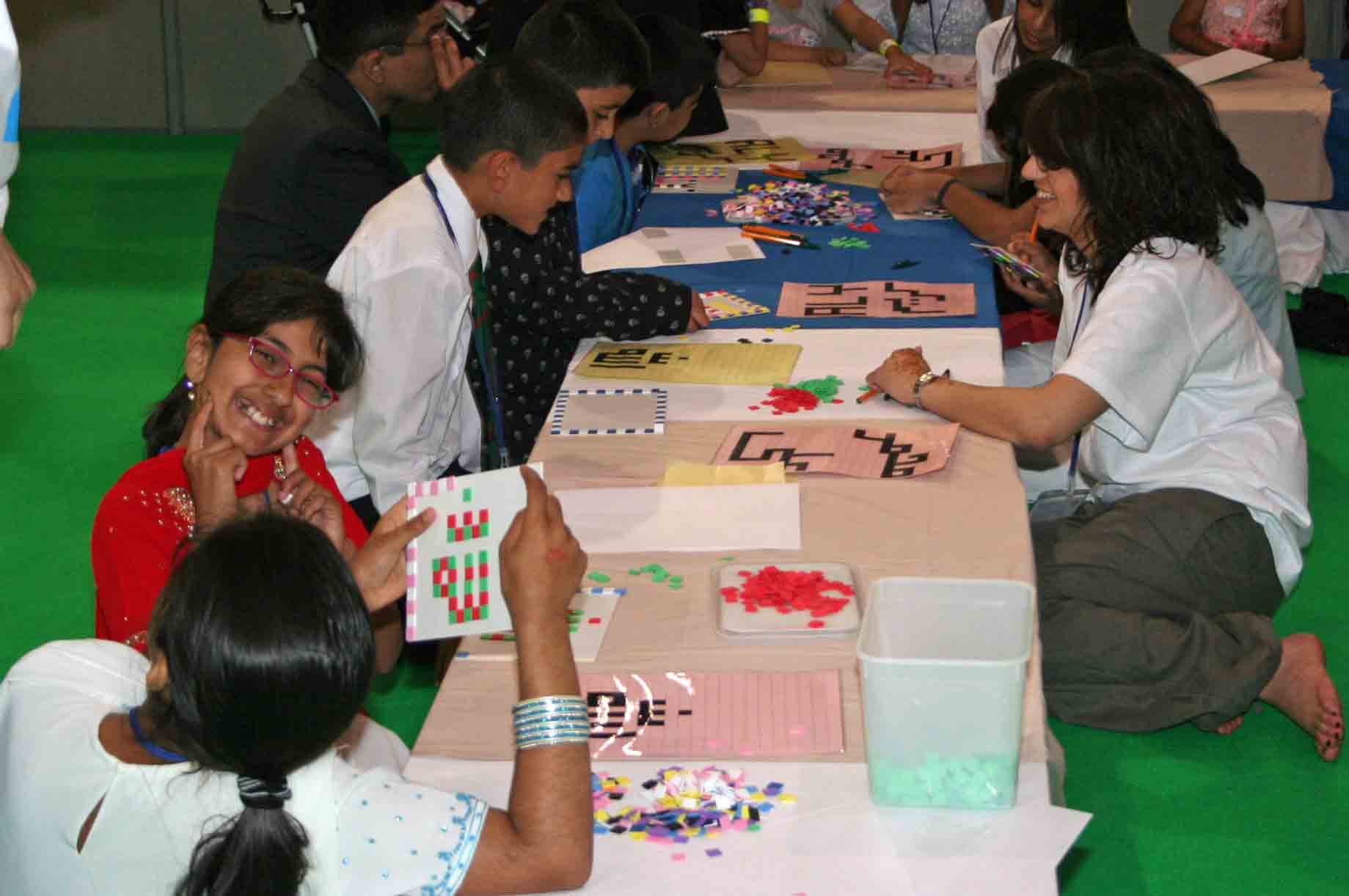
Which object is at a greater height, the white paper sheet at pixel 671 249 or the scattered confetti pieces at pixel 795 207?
the white paper sheet at pixel 671 249

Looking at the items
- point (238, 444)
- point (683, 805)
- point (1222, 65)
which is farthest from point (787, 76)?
point (683, 805)

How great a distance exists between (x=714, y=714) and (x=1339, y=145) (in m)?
4.06

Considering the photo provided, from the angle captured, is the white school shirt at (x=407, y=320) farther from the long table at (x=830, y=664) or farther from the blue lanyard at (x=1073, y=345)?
the blue lanyard at (x=1073, y=345)

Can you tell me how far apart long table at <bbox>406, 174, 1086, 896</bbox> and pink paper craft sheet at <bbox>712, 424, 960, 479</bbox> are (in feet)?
0.08

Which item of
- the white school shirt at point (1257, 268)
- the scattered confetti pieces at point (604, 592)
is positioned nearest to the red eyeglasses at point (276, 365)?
the scattered confetti pieces at point (604, 592)

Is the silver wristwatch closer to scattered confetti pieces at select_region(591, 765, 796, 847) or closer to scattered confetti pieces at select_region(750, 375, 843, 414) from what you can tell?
scattered confetti pieces at select_region(750, 375, 843, 414)

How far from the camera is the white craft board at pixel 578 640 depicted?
6.09 feet

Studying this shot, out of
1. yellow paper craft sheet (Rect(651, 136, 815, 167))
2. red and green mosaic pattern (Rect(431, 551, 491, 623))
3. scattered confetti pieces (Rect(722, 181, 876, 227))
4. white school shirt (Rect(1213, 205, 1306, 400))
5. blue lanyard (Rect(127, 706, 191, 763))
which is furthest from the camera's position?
yellow paper craft sheet (Rect(651, 136, 815, 167))

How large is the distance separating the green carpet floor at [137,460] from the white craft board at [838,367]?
0.69 metres

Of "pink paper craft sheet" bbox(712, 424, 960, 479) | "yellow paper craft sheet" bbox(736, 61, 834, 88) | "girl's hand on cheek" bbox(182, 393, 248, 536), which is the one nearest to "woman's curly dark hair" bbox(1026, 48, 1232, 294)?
"pink paper craft sheet" bbox(712, 424, 960, 479)

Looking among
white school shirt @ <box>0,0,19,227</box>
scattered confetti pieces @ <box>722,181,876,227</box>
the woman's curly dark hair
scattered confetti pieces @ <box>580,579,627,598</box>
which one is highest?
white school shirt @ <box>0,0,19,227</box>

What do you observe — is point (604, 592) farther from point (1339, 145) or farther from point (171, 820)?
point (1339, 145)

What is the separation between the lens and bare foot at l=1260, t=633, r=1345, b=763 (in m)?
2.63

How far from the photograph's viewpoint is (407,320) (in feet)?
8.13
